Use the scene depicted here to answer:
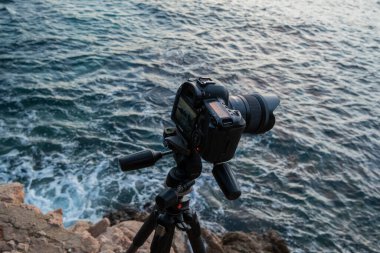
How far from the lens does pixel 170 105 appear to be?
9.02 meters

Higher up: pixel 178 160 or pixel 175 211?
pixel 178 160

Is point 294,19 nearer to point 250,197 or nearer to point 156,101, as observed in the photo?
point 156,101

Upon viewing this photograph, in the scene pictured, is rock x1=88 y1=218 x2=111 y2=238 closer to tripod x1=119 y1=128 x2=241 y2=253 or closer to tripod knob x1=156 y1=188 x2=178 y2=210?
tripod x1=119 y1=128 x2=241 y2=253

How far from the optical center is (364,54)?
45.4 feet

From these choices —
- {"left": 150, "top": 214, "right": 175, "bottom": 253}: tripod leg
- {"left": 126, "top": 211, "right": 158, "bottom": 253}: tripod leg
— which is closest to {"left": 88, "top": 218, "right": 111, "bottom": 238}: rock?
{"left": 126, "top": 211, "right": 158, "bottom": 253}: tripod leg

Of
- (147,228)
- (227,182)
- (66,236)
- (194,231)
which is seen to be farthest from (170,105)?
(227,182)

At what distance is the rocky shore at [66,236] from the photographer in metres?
4.34


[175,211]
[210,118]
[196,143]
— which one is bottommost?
[175,211]

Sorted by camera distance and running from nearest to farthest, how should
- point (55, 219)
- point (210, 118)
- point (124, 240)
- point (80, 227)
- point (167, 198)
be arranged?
1. point (210, 118)
2. point (167, 198)
3. point (55, 219)
4. point (124, 240)
5. point (80, 227)

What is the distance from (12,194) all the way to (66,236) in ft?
4.01

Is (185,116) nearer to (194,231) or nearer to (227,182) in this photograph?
(227,182)

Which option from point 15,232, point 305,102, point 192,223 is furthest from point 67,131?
point 305,102

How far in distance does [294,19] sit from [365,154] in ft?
29.5

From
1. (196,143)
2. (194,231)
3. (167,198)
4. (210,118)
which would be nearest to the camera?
(210,118)
